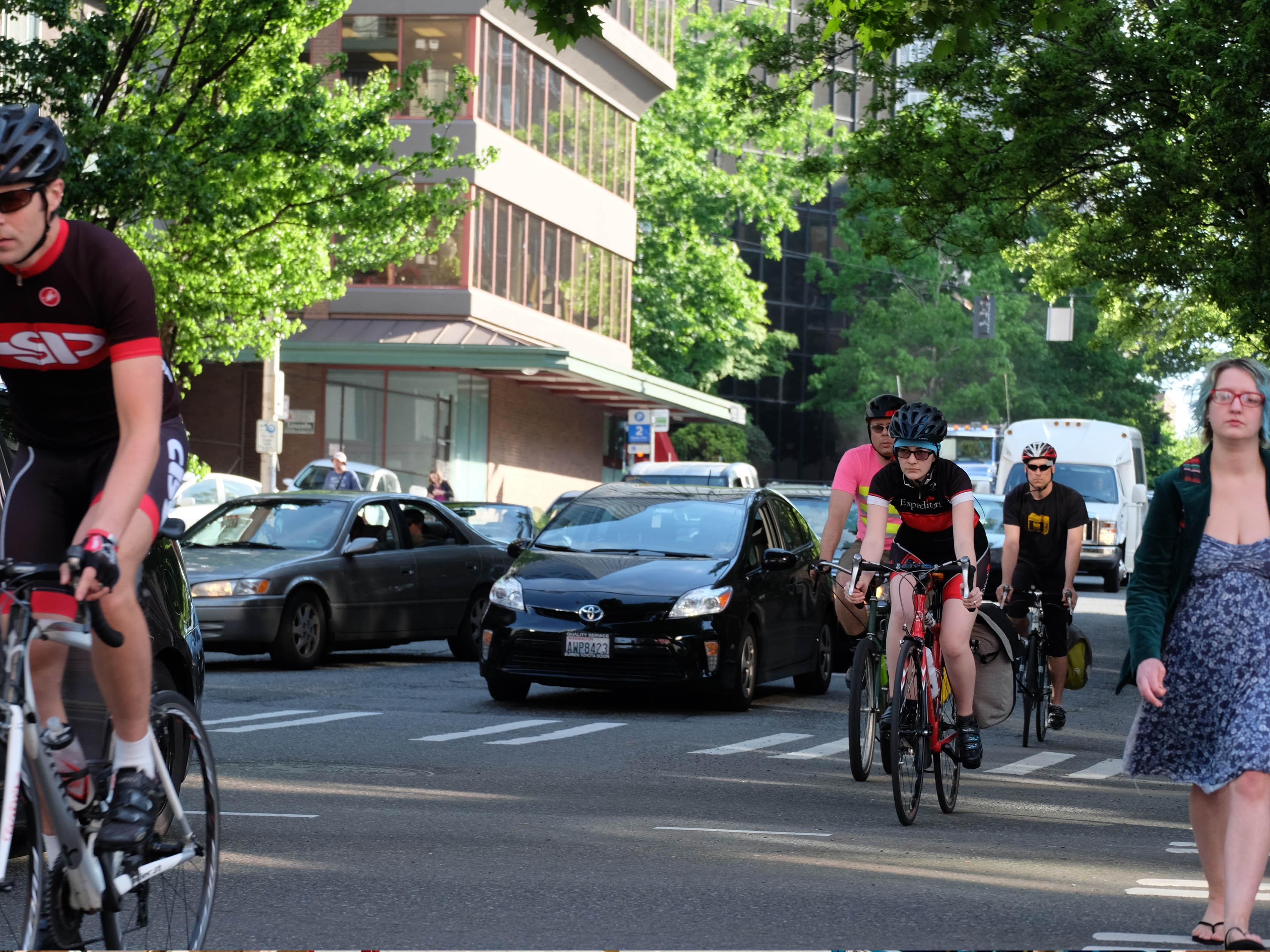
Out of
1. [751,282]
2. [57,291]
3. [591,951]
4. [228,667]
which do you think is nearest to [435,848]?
[591,951]

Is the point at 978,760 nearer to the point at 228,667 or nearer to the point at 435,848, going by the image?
the point at 435,848

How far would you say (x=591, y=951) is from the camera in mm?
5559

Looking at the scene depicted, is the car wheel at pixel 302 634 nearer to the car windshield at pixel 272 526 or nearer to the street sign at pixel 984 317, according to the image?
the car windshield at pixel 272 526

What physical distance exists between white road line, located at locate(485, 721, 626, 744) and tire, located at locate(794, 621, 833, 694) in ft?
9.87

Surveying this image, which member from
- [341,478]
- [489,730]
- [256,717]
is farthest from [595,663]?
[341,478]

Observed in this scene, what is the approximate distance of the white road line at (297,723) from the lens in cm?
1162

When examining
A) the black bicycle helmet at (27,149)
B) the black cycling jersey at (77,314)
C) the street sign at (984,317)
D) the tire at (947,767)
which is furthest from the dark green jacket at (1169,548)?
the street sign at (984,317)

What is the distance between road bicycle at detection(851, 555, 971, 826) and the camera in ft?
28.1

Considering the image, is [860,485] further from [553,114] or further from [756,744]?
[553,114]

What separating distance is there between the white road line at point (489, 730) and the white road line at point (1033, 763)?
10.0 ft

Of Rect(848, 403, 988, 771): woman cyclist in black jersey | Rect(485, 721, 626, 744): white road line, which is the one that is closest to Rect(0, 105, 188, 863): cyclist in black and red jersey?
Rect(848, 403, 988, 771): woman cyclist in black jersey

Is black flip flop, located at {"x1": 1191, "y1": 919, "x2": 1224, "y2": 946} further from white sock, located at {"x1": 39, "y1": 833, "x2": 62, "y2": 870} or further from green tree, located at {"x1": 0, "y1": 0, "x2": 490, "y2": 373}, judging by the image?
green tree, located at {"x1": 0, "y1": 0, "x2": 490, "y2": 373}

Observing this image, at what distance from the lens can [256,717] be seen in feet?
41.1

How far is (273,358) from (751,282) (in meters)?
25.6
